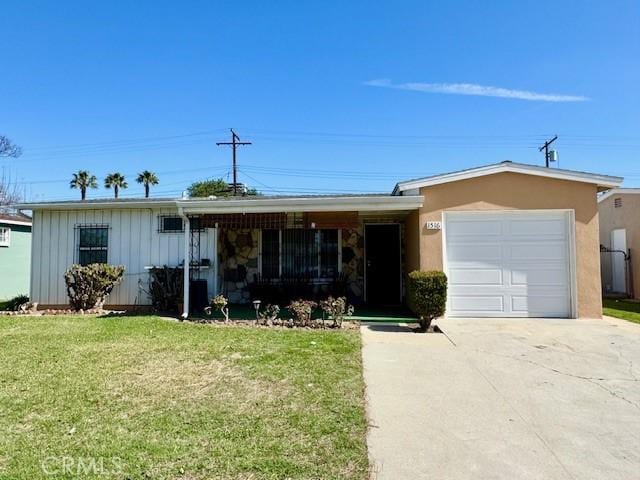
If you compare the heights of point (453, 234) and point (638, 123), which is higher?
point (638, 123)

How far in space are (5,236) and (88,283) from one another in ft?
28.6

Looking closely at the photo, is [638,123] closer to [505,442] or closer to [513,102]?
[513,102]

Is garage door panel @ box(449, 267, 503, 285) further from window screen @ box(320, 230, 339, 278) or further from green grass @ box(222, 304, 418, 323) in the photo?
window screen @ box(320, 230, 339, 278)

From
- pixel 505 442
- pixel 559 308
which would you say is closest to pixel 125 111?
pixel 559 308

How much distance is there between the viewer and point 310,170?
32.7 metres

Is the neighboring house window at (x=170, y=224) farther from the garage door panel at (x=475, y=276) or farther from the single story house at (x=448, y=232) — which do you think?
the garage door panel at (x=475, y=276)

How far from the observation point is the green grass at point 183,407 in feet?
9.17

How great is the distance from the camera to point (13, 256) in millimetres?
16000

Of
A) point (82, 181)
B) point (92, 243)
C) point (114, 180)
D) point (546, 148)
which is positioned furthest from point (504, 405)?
point (114, 180)

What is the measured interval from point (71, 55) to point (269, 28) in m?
6.03

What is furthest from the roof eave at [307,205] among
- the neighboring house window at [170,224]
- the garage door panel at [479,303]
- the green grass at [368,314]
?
the green grass at [368,314]

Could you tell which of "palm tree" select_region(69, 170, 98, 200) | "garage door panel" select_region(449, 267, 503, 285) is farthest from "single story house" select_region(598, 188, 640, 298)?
"palm tree" select_region(69, 170, 98, 200)

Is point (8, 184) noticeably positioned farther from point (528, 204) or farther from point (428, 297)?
point (528, 204)

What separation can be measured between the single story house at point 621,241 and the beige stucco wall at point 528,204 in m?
6.14
